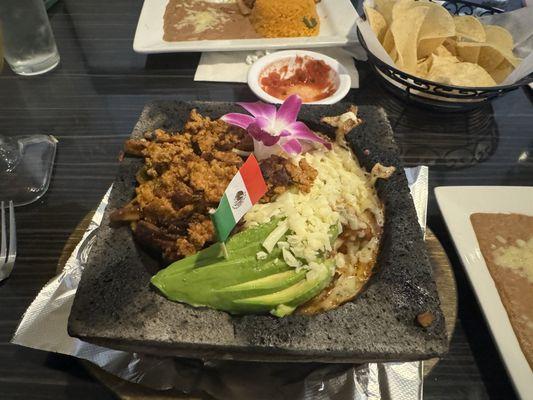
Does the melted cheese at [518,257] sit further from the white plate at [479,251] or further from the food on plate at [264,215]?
the food on plate at [264,215]

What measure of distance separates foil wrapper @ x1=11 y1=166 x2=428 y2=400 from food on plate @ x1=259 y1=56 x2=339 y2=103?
1.25 metres

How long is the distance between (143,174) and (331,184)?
501 millimetres

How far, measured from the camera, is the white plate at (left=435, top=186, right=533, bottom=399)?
1074mm

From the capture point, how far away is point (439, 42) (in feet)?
6.70

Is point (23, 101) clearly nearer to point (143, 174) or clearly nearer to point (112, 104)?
point (112, 104)

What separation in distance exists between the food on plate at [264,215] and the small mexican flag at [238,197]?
0.05ft

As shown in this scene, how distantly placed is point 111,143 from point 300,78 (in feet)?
3.07

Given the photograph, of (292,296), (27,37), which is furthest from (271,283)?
(27,37)

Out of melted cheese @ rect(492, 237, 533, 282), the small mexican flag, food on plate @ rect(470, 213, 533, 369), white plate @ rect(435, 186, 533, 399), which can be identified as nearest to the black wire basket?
white plate @ rect(435, 186, 533, 399)

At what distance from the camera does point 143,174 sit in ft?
3.78

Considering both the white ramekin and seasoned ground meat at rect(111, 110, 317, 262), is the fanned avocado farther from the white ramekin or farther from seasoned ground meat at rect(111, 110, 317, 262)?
the white ramekin

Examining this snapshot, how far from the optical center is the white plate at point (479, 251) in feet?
3.52

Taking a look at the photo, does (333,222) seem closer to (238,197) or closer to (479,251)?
(238,197)

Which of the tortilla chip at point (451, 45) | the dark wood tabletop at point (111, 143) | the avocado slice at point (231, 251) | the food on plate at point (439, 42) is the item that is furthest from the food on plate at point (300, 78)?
the avocado slice at point (231, 251)
